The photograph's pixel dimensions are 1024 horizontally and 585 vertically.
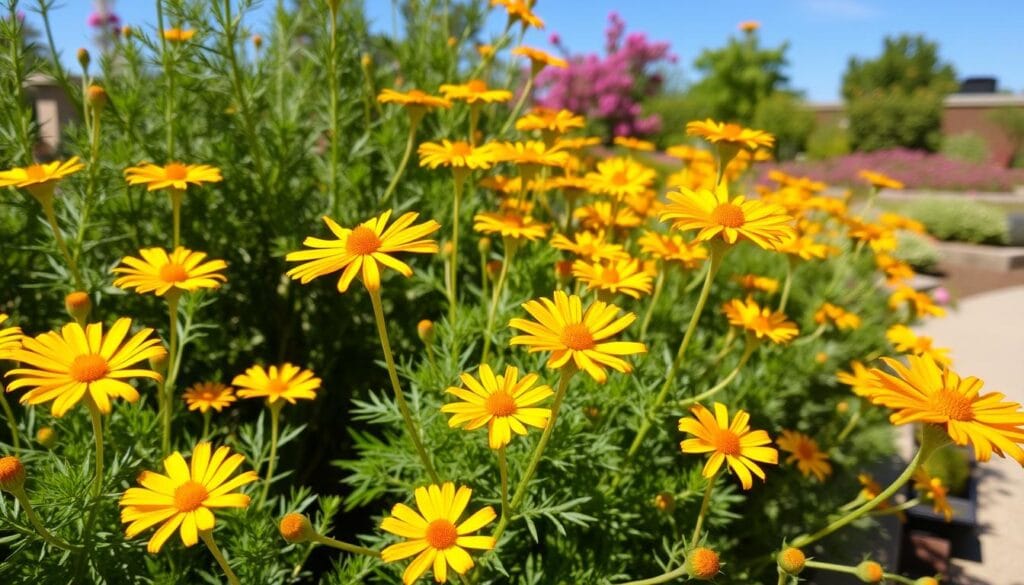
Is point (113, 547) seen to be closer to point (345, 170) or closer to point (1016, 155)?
point (345, 170)

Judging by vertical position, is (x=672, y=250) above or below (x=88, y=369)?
above

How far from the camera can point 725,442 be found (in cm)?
124

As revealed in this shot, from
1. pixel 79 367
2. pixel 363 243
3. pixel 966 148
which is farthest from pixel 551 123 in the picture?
pixel 966 148

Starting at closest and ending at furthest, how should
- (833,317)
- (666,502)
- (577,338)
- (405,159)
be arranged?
(577,338) < (666,502) < (405,159) < (833,317)

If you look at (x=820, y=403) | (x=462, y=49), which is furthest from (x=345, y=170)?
(x=820, y=403)

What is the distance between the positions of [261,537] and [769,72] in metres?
27.1

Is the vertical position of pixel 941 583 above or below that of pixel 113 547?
below

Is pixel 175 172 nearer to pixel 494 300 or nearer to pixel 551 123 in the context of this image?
pixel 494 300

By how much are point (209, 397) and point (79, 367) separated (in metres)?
0.65

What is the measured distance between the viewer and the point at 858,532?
260 centimetres

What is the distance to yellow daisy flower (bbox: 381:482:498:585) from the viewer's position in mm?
995

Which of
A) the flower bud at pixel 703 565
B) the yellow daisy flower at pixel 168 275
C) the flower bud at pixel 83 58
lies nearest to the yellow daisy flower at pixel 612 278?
the flower bud at pixel 703 565

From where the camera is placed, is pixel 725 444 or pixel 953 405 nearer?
pixel 953 405

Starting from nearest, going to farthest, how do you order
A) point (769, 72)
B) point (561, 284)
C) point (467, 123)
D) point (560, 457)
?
point (560, 457)
point (561, 284)
point (467, 123)
point (769, 72)
